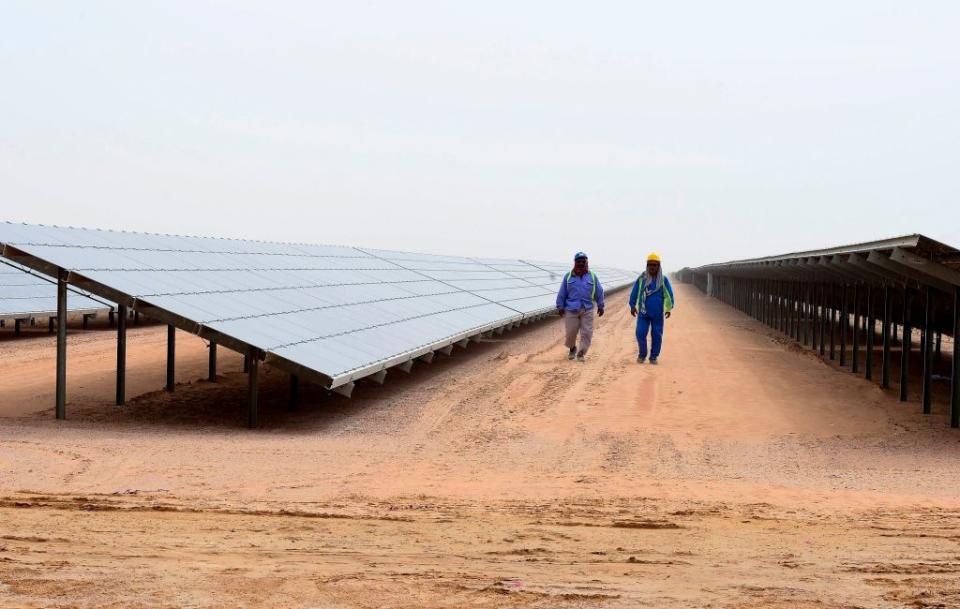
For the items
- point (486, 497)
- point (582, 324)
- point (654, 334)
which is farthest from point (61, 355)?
point (654, 334)

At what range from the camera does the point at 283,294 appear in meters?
13.9

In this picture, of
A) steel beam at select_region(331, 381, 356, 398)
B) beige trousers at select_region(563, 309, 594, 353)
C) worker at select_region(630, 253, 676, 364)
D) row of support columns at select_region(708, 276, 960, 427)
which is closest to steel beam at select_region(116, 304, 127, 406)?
steel beam at select_region(331, 381, 356, 398)

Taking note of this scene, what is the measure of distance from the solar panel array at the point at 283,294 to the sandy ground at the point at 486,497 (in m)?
0.87

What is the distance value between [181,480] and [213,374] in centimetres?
784

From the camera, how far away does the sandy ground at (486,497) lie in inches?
194

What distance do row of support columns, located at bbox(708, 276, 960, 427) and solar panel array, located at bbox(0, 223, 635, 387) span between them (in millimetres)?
6667

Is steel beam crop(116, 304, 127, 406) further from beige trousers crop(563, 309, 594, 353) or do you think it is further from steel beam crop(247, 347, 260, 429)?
beige trousers crop(563, 309, 594, 353)

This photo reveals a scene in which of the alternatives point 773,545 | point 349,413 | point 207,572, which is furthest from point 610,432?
point 207,572

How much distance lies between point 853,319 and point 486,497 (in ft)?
88.9

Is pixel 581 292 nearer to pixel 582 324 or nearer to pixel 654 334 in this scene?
pixel 582 324

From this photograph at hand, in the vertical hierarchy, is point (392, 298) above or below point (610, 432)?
above

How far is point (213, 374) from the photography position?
15156 mm

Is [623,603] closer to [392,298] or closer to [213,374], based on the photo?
[213,374]

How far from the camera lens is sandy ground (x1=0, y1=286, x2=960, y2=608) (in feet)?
16.2
